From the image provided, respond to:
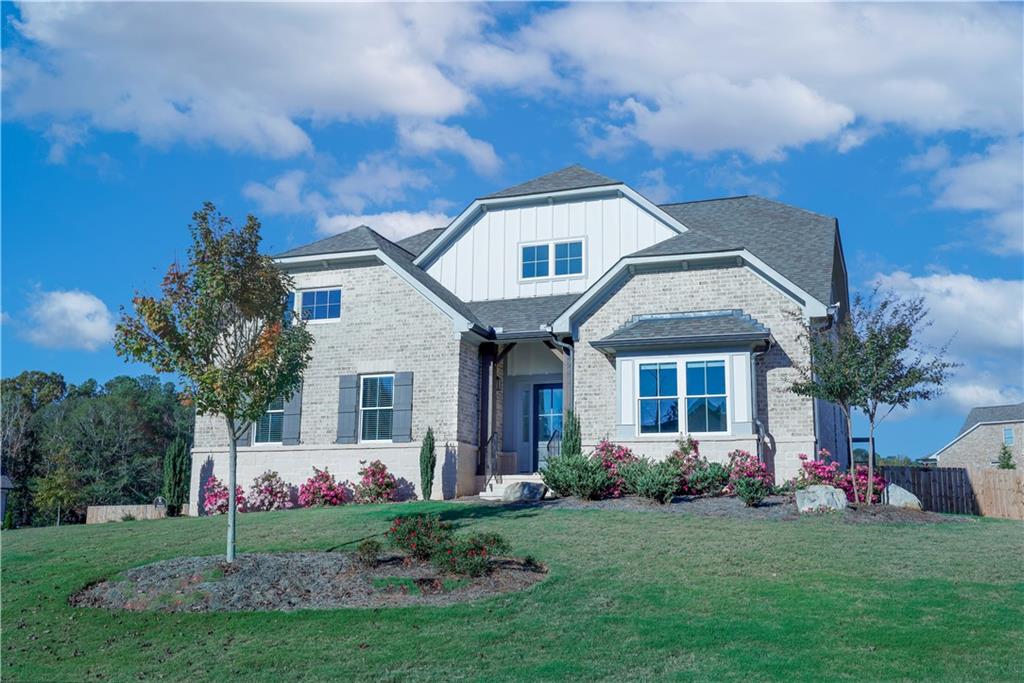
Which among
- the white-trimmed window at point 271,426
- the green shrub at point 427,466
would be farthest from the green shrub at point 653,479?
the white-trimmed window at point 271,426

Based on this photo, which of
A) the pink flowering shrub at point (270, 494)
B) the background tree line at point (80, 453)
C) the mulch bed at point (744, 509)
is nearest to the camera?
the mulch bed at point (744, 509)

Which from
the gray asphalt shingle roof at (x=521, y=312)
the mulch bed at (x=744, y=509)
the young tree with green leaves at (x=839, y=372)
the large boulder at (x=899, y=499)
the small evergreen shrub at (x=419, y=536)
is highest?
the gray asphalt shingle roof at (x=521, y=312)

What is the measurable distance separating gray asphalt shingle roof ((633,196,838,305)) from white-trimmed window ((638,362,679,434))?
2859 millimetres

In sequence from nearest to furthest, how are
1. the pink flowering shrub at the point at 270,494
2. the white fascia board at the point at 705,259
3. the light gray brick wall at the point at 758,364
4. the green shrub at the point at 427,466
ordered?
the light gray brick wall at the point at 758,364
the white fascia board at the point at 705,259
the green shrub at the point at 427,466
the pink flowering shrub at the point at 270,494

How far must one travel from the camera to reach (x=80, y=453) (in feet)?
135

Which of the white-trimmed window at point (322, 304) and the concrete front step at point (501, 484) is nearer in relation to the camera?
the concrete front step at point (501, 484)

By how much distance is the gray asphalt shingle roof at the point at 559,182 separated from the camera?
24812 millimetres

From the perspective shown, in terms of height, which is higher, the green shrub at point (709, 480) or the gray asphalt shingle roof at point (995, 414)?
the gray asphalt shingle roof at point (995, 414)

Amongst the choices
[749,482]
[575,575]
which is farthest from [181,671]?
[749,482]

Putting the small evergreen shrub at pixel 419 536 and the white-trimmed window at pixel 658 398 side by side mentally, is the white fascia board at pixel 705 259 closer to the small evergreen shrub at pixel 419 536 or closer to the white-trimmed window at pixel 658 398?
the white-trimmed window at pixel 658 398

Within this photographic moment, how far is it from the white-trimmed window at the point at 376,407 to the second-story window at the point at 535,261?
4866 mm

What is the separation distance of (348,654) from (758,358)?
13.6 metres

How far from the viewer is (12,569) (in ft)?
48.3

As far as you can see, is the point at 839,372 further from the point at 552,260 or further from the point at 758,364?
the point at 552,260
